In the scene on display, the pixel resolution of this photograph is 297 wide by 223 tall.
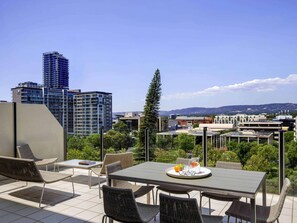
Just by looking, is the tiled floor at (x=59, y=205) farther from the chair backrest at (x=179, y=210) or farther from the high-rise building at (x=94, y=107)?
the high-rise building at (x=94, y=107)

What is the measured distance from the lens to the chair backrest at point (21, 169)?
3.83 m

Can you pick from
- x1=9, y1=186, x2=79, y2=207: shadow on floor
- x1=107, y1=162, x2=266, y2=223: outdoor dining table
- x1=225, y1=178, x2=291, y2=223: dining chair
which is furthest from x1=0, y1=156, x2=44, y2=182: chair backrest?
x1=225, y1=178, x2=291, y2=223: dining chair

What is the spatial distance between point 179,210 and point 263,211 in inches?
46.7

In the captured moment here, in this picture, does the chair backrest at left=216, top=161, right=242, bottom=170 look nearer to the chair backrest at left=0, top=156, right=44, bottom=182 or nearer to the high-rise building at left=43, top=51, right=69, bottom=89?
the chair backrest at left=0, top=156, right=44, bottom=182

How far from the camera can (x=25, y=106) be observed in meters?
6.02

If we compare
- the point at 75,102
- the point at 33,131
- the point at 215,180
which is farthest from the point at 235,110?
the point at 215,180

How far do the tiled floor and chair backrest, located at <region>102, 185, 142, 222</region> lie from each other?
1117mm

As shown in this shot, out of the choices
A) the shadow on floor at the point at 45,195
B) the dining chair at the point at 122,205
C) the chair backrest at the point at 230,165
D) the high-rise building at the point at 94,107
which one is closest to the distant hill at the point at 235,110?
the high-rise building at the point at 94,107

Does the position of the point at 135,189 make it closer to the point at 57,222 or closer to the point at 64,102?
the point at 57,222

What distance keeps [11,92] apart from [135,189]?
30611mm

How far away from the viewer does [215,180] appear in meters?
2.51

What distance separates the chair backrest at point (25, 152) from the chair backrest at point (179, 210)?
4516 millimetres

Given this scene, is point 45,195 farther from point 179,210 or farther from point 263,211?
point 263,211

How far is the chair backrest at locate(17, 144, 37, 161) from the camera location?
543 centimetres
